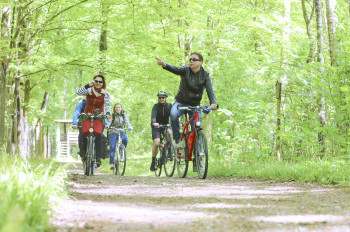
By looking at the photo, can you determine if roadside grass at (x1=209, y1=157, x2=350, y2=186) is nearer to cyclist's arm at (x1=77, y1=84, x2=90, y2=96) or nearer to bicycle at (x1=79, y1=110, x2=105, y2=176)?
bicycle at (x1=79, y1=110, x2=105, y2=176)

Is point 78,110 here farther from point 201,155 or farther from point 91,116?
point 201,155

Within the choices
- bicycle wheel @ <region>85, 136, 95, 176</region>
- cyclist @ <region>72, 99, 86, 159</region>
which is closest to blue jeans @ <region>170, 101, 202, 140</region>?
bicycle wheel @ <region>85, 136, 95, 176</region>

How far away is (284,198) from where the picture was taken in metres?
5.10

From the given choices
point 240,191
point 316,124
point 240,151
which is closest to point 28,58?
point 240,151

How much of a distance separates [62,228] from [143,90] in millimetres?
12236

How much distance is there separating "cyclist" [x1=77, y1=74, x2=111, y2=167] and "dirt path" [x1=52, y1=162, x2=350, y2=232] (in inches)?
128

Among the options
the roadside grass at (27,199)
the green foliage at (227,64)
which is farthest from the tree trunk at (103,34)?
the roadside grass at (27,199)

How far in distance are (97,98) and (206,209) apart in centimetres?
550

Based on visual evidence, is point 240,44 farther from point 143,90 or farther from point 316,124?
point 316,124

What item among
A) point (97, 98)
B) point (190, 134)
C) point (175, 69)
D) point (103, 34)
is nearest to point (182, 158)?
point (190, 134)

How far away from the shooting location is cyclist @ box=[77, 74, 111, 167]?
910cm

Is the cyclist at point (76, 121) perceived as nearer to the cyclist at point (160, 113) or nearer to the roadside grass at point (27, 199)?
the cyclist at point (160, 113)

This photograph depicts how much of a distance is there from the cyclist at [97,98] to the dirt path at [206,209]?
3.26 m

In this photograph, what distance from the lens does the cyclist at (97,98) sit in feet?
29.9
